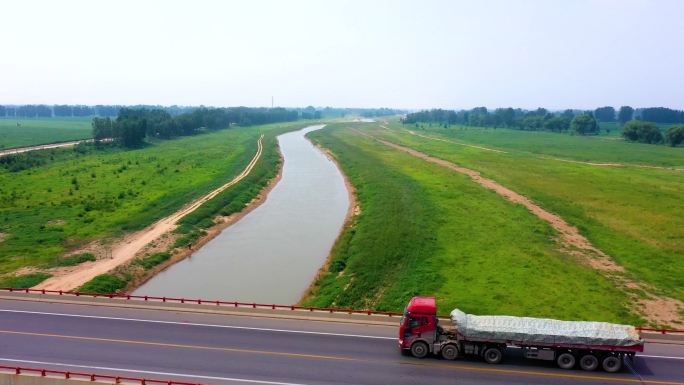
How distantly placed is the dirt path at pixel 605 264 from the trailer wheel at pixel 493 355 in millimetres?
14058

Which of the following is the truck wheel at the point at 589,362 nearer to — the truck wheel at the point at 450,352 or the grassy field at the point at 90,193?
the truck wheel at the point at 450,352

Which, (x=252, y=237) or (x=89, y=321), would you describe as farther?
(x=252, y=237)

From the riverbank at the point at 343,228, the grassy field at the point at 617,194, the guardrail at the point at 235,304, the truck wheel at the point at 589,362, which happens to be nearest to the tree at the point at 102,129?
the riverbank at the point at 343,228

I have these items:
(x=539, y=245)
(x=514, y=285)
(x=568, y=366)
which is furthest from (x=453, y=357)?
(x=539, y=245)

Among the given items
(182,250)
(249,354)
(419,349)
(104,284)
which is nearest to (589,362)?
(419,349)

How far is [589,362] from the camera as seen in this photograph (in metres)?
23.7

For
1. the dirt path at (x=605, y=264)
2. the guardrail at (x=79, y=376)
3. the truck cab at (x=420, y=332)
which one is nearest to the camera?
the guardrail at (x=79, y=376)

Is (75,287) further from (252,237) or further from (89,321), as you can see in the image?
(252,237)

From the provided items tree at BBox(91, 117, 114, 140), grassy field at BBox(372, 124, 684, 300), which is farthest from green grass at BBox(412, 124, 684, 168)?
tree at BBox(91, 117, 114, 140)

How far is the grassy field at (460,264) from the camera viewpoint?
1363 inches

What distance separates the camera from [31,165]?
9444 centimetres

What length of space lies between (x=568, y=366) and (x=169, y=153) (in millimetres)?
110504

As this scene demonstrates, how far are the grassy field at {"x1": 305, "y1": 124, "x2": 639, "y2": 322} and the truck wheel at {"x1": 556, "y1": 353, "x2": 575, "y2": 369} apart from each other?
8.79 metres

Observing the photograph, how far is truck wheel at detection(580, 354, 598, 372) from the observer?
23.6 m
